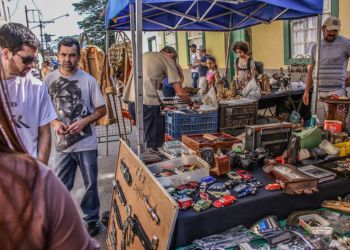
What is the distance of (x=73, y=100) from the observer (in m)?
3.04

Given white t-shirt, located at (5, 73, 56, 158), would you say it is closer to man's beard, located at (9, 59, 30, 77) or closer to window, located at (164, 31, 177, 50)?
man's beard, located at (9, 59, 30, 77)

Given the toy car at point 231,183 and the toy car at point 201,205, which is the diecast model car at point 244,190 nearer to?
the toy car at point 231,183

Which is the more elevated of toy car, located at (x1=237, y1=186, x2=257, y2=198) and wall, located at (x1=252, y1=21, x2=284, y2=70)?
wall, located at (x1=252, y1=21, x2=284, y2=70)

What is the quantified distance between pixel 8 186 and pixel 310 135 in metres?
2.31

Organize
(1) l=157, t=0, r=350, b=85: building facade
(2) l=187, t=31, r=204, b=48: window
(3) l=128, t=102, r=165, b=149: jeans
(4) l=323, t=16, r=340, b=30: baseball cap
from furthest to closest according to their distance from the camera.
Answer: (2) l=187, t=31, r=204, b=48: window < (1) l=157, t=0, r=350, b=85: building facade < (3) l=128, t=102, r=165, b=149: jeans < (4) l=323, t=16, r=340, b=30: baseball cap

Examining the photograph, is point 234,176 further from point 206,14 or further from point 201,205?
point 206,14

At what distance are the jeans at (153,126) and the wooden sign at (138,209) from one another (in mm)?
1382

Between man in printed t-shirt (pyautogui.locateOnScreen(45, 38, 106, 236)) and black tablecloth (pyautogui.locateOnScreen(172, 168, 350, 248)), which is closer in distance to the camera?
black tablecloth (pyautogui.locateOnScreen(172, 168, 350, 248))

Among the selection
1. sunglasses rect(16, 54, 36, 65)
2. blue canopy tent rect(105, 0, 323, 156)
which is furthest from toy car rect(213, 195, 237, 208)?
blue canopy tent rect(105, 0, 323, 156)

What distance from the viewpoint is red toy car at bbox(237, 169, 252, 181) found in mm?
2196

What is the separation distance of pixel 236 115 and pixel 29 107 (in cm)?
206

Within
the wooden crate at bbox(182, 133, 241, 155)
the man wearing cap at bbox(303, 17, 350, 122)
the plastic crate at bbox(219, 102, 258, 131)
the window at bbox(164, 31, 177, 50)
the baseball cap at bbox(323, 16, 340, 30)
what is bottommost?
the wooden crate at bbox(182, 133, 241, 155)

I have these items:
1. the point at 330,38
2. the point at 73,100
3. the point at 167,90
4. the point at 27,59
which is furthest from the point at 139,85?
the point at 167,90

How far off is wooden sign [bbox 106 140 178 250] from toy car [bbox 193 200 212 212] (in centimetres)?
18
